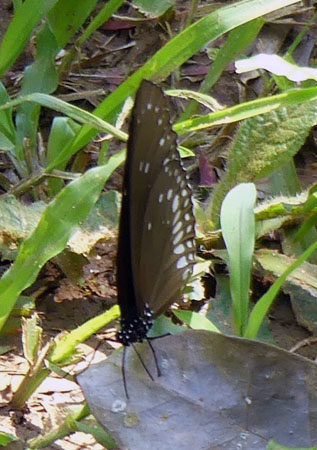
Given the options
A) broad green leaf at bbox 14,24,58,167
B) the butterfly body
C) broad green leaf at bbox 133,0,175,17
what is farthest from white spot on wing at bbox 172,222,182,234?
broad green leaf at bbox 133,0,175,17

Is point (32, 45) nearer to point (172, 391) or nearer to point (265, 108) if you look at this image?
point (265, 108)

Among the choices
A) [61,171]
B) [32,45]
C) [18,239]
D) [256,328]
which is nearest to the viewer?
[256,328]

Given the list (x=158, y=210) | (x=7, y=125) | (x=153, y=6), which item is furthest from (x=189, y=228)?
(x=153, y=6)

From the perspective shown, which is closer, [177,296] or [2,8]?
[177,296]

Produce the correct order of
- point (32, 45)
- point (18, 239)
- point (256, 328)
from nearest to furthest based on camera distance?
1. point (256, 328)
2. point (18, 239)
3. point (32, 45)

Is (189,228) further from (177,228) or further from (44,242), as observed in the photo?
(44,242)

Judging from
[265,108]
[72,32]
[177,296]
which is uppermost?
[72,32]

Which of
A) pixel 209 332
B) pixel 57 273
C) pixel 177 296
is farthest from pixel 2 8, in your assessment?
pixel 209 332

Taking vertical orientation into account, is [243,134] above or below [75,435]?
above
